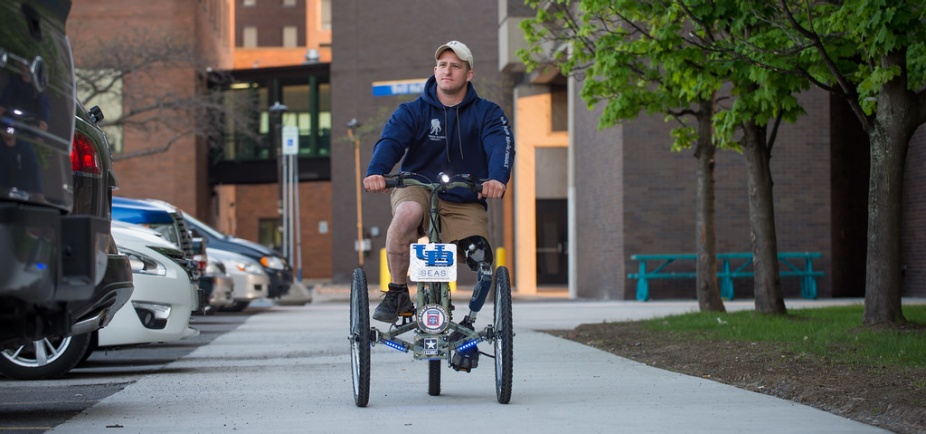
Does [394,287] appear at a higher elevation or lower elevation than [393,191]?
lower

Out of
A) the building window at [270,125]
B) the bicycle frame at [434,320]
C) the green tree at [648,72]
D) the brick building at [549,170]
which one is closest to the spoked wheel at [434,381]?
the bicycle frame at [434,320]

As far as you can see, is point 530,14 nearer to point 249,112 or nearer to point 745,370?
point 249,112

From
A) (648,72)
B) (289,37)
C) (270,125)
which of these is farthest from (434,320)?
(289,37)

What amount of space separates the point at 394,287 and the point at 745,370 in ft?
10.8

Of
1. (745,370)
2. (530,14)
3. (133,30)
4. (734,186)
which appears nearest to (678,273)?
(734,186)

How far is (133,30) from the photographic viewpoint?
1748 inches

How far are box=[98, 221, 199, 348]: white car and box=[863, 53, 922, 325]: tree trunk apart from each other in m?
5.78

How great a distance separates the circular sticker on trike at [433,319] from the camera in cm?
766

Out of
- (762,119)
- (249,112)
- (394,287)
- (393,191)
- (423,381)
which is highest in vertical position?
(249,112)

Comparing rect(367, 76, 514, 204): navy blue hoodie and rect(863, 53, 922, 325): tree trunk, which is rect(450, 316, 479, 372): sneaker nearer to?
rect(367, 76, 514, 204): navy blue hoodie

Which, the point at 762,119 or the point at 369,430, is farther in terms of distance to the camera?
the point at 762,119

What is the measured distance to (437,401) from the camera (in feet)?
26.8

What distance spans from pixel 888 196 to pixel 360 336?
6388 millimetres

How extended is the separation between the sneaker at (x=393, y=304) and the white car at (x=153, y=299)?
348cm
